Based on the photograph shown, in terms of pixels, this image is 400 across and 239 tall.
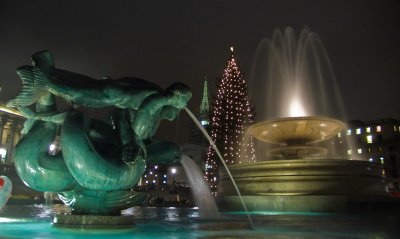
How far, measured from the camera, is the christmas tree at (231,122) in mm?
42062

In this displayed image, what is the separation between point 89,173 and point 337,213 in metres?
8.19

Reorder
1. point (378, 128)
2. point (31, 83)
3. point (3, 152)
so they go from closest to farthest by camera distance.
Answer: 1. point (31, 83)
2. point (3, 152)
3. point (378, 128)

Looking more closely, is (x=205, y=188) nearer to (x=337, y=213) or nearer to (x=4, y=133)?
(x=337, y=213)

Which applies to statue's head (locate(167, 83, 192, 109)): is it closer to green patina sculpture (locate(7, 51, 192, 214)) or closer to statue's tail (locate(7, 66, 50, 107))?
green patina sculpture (locate(7, 51, 192, 214))

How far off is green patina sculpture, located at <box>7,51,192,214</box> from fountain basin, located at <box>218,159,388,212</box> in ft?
22.4

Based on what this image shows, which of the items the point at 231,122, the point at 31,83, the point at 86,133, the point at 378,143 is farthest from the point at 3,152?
the point at 378,143

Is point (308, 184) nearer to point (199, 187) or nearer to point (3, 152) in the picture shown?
point (199, 187)

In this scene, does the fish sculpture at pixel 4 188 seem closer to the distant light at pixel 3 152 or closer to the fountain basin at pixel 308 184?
the fountain basin at pixel 308 184

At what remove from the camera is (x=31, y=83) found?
5.88 meters

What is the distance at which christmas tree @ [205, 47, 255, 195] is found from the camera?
42.1 metres

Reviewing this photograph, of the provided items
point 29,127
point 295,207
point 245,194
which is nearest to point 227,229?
point 29,127

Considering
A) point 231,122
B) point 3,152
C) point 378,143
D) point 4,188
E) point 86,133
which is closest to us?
point 86,133

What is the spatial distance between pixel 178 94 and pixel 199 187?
2.97 m

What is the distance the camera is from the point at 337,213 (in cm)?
1095
